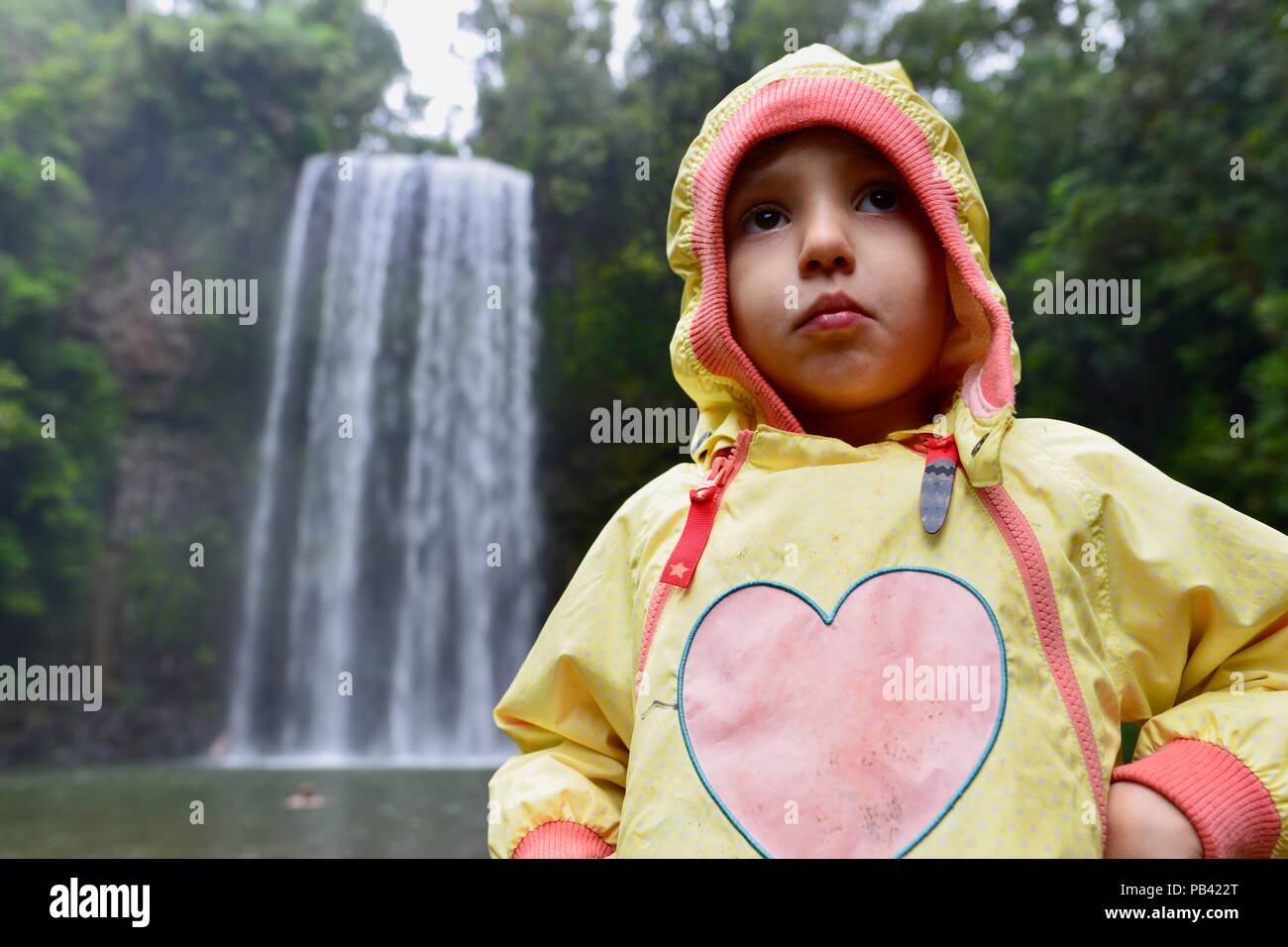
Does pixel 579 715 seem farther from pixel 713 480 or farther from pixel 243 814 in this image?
pixel 243 814

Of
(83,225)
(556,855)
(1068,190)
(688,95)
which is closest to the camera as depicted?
(556,855)

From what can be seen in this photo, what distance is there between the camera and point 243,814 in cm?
747

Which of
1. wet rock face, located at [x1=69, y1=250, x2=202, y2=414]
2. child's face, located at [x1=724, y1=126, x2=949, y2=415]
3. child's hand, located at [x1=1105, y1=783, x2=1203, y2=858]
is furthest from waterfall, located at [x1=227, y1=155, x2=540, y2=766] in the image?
child's hand, located at [x1=1105, y1=783, x2=1203, y2=858]

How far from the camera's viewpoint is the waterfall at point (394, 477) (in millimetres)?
12844

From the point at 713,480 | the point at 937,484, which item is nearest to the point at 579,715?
the point at 713,480

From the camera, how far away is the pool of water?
6.07m

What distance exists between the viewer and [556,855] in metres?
1.23

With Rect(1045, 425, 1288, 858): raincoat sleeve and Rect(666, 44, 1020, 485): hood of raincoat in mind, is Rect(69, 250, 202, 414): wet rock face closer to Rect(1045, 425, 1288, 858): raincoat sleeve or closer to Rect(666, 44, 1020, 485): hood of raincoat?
Rect(666, 44, 1020, 485): hood of raincoat

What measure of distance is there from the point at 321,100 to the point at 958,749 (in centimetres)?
1677

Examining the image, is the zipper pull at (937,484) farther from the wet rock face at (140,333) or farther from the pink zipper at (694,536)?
the wet rock face at (140,333)

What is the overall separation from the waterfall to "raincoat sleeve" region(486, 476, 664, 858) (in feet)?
35.9

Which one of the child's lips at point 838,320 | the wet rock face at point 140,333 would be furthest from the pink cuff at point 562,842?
the wet rock face at point 140,333

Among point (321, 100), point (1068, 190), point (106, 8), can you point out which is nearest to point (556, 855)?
point (1068, 190)

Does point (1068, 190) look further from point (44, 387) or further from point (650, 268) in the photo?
point (44, 387)
